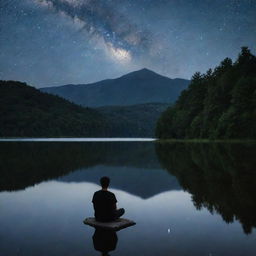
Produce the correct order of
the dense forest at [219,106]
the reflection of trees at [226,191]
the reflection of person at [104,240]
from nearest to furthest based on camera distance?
the reflection of person at [104,240], the reflection of trees at [226,191], the dense forest at [219,106]

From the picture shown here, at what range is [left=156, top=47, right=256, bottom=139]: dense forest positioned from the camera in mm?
87312

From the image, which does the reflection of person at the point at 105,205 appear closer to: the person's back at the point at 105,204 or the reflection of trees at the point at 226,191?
the person's back at the point at 105,204

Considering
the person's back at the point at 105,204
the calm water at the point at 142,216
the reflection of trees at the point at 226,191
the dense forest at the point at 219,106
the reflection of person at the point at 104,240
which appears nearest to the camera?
the reflection of person at the point at 104,240

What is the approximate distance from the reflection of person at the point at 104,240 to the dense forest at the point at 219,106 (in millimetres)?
78099

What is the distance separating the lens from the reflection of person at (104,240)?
915 centimetres

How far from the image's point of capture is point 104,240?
9938 mm

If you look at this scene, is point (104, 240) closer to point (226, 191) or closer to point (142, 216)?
point (142, 216)

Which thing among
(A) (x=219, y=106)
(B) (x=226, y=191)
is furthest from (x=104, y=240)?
(A) (x=219, y=106)

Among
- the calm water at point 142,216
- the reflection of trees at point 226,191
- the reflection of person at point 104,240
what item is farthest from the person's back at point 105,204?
the reflection of trees at point 226,191

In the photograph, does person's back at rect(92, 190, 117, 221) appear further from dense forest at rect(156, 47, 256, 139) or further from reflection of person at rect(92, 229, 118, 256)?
dense forest at rect(156, 47, 256, 139)

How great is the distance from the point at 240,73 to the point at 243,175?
85.5 meters

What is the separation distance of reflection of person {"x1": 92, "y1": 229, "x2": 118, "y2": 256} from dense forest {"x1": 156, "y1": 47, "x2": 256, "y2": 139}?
7810cm

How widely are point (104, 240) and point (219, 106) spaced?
95.0 meters

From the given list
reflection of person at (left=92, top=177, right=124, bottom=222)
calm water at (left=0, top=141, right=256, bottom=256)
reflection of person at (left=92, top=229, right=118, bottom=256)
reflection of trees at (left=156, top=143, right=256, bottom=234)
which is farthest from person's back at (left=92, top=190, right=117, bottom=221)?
reflection of trees at (left=156, top=143, right=256, bottom=234)
